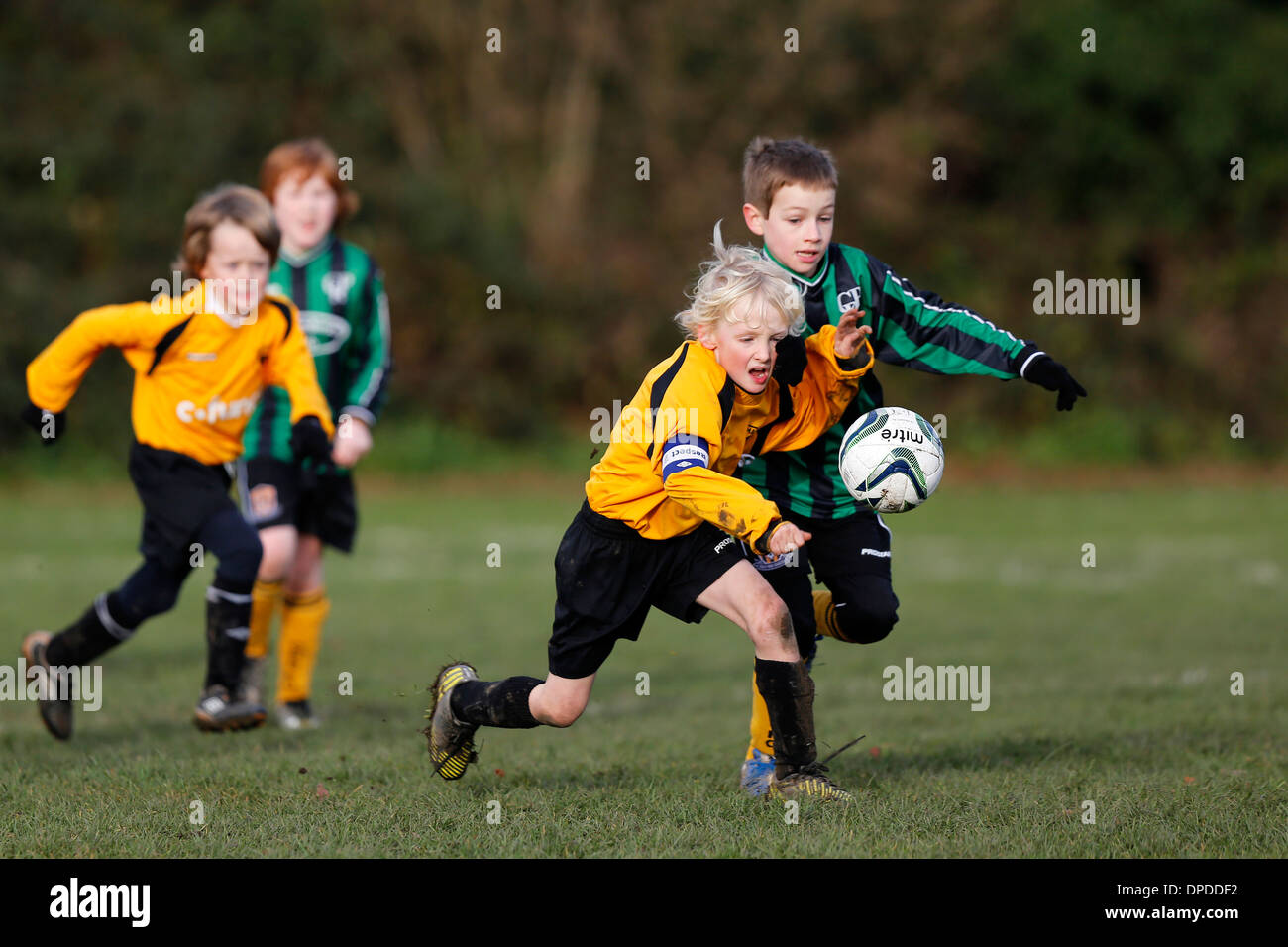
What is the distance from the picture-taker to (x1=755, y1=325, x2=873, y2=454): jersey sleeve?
4809mm

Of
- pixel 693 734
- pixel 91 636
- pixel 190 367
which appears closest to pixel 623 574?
pixel 693 734

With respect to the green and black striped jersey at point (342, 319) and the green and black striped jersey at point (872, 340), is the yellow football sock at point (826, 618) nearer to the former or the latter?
the green and black striped jersey at point (872, 340)

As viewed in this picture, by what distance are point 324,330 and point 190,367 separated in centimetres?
112

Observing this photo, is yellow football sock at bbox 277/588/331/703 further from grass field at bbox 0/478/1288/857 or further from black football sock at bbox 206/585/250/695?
black football sock at bbox 206/585/250/695

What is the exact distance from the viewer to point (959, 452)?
76.4 ft

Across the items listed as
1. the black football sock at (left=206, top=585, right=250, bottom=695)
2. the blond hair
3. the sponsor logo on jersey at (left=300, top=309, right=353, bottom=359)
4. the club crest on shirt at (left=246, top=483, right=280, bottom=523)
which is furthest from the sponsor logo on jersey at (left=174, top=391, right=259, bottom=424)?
the blond hair

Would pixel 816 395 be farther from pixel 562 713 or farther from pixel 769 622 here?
pixel 562 713

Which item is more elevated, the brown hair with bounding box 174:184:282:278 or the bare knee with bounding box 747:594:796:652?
the brown hair with bounding box 174:184:282:278

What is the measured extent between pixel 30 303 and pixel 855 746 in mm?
17188

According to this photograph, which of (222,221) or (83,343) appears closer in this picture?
(83,343)

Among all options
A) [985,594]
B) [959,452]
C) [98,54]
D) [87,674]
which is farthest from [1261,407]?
[87,674]

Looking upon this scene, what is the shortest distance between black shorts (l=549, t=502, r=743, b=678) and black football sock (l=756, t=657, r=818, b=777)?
1.02ft

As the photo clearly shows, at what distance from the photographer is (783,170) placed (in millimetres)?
4945

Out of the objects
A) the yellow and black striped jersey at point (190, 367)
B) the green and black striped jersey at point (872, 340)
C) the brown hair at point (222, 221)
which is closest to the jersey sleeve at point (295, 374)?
the yellow and black striped jersey at point (190, 367)
